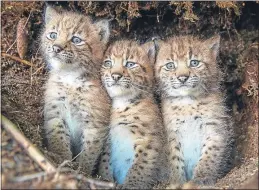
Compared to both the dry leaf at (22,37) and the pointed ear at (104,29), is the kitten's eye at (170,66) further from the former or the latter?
the dry leaf at (22,37)

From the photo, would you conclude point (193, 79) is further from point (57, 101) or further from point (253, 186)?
point (253, 186)

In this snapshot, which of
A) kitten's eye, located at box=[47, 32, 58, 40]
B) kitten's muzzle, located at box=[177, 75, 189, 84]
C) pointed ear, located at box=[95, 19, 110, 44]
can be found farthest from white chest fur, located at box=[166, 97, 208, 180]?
kitten's eye, located at box=[47, 32, 58, 40]

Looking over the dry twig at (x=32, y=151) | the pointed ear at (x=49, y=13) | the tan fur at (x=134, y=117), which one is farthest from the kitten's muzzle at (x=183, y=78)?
the dry twig at (x=32, y=151)

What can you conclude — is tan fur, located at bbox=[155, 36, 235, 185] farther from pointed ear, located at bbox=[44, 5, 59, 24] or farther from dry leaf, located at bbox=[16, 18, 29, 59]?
dry leaf, located at bbox=[16, 18, 29, 59]

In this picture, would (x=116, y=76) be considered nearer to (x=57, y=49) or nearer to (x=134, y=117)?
(x=134, y=117)

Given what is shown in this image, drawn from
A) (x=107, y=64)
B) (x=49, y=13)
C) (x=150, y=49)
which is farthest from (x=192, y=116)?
(x=49, y=13)

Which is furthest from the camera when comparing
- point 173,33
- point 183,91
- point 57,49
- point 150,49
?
point 173,33
